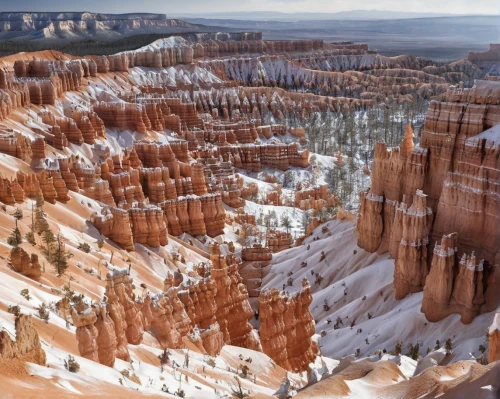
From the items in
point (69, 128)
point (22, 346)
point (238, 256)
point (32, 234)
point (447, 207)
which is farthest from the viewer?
point (69, 128)

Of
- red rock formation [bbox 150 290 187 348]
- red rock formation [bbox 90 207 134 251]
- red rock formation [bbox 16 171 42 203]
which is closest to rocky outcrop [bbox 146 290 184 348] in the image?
red rock formation [bbox 150 290 187 348]

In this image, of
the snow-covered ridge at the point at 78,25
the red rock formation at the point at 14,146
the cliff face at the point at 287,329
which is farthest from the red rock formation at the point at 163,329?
the snow-covered ridge at the point at 78,25

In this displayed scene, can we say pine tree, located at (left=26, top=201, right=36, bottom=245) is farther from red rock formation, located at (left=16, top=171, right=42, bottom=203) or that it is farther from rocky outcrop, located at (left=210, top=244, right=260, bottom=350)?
rocky outcrop, located at (left=210, top=244, right=260, bottom=350)

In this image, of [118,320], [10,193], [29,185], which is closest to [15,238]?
[10,193]

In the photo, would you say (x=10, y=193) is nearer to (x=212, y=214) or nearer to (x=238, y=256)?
(x=238, y=256)

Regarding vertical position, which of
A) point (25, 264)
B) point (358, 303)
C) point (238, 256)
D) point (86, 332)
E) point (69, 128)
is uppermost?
point (86, 332)

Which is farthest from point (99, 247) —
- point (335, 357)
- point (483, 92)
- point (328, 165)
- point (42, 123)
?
point (328, 165)

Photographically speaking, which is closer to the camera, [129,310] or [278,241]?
[129,310]
